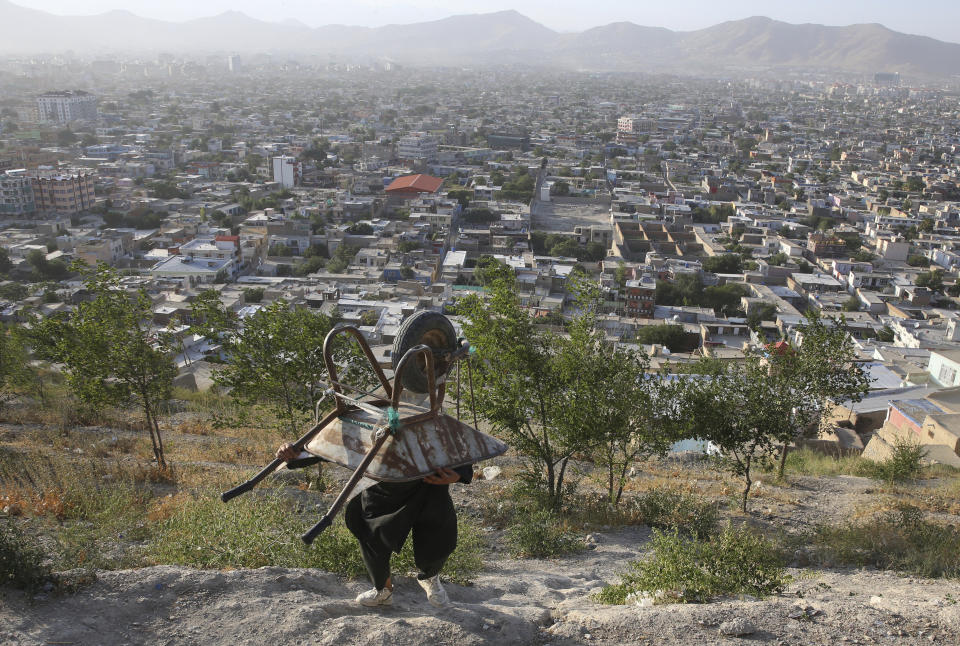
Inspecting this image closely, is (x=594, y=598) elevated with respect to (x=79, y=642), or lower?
lower

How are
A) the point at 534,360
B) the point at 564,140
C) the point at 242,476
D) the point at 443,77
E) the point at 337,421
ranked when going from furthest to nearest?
the point at 443,77, the point at 564,140, the point at 242,476, the point at 534,360, the point at 337,421

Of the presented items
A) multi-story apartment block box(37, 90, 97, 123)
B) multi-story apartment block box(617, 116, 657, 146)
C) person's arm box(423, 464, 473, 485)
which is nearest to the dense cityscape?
person's arm box(423, 464, 473, 485)

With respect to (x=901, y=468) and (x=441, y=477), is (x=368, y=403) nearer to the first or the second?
(x=441, y=477)

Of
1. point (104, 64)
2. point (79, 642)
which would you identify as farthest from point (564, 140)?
point (104, 64)

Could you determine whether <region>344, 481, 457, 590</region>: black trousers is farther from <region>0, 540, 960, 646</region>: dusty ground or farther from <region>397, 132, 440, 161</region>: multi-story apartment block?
<region>397, 132, 440, 161</region>: multi-story apartment block

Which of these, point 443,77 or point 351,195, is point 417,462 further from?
point 443,77
